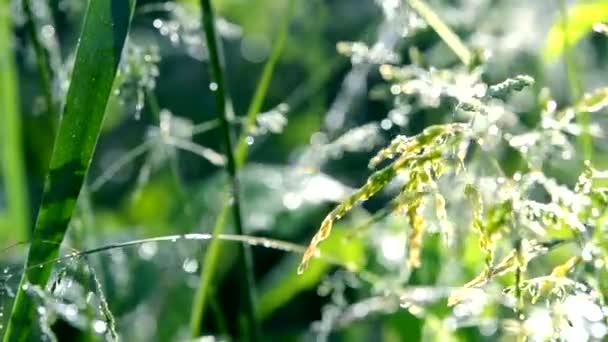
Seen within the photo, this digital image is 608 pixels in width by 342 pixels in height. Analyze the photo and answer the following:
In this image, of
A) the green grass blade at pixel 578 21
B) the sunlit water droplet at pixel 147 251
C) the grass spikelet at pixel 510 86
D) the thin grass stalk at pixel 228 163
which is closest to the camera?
the grass spikelet at pixel 510 86

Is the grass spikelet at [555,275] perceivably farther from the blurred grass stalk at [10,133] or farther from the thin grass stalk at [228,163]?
the blurred grass stalk at [10,133]

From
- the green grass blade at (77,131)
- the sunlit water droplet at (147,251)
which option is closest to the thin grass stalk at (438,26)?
the green grass blade at (77,131)

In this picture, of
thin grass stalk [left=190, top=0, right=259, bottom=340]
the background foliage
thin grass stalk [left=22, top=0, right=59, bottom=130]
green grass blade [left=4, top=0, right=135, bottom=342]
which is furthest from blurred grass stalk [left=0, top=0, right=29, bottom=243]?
green grass blade [left=4, top=0, right=135, bottom=342]

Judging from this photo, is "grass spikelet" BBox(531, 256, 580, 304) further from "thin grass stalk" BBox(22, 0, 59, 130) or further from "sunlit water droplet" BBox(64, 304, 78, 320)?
"thin grass stalk" BBox(22, 0, 59, 130)

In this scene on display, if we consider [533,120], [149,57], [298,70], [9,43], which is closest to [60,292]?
[149,57]

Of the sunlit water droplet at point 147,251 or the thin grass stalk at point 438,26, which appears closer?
the thin grass stalk at point 438,26

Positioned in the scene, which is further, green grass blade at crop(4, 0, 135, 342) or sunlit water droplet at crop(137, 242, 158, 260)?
sunlit water droplet at crop(137, 242, 158, 260)

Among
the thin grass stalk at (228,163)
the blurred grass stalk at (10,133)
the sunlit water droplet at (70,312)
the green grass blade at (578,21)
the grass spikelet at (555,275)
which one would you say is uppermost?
the blurred grass stalk at (10,133)

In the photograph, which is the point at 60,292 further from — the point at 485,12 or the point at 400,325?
the point at 485,12
